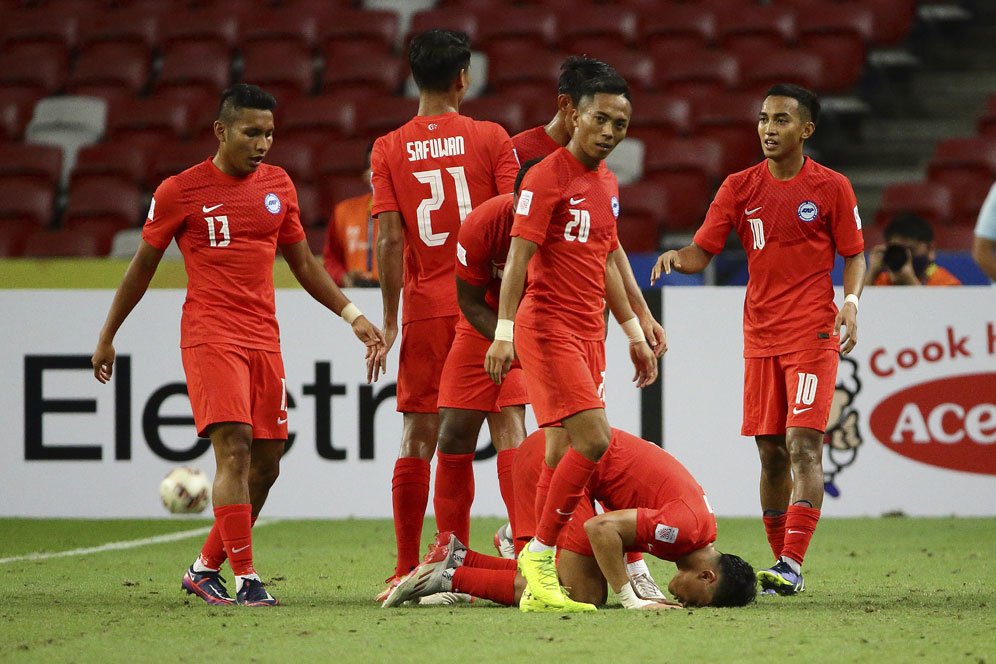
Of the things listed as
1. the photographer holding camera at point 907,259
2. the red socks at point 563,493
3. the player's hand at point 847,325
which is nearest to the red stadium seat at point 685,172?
the photographer holding camera at point 907,259

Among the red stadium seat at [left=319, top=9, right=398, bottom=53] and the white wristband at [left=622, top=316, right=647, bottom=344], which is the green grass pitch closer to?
the white wristband at [left=622, top=316, right=647, bottom=344]

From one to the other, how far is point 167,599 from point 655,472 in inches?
76.2

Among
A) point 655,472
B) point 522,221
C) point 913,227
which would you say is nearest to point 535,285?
point 522,221

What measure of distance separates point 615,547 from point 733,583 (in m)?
0.47

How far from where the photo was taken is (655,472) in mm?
5535

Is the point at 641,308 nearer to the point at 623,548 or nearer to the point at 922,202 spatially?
the point at 623,548

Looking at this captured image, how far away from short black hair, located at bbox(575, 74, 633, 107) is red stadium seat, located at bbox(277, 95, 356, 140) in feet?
27.5

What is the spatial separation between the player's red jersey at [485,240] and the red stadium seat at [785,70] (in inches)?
312

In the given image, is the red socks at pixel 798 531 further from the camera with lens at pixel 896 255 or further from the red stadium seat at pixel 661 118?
the red stadium seat at pixel 661 118

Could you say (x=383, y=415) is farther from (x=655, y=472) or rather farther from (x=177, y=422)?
(x=655, y=472)

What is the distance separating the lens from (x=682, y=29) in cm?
1403

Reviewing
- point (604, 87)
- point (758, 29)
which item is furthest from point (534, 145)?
point (758, 29)

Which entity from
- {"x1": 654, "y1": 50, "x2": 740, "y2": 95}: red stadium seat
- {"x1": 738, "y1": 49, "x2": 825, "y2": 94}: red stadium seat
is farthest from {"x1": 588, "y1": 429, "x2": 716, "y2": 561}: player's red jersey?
{"x1": 654, "y1": 50, "x2": 740, "y2": 95}: red stadium seat

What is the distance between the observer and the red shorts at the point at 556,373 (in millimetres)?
5273
